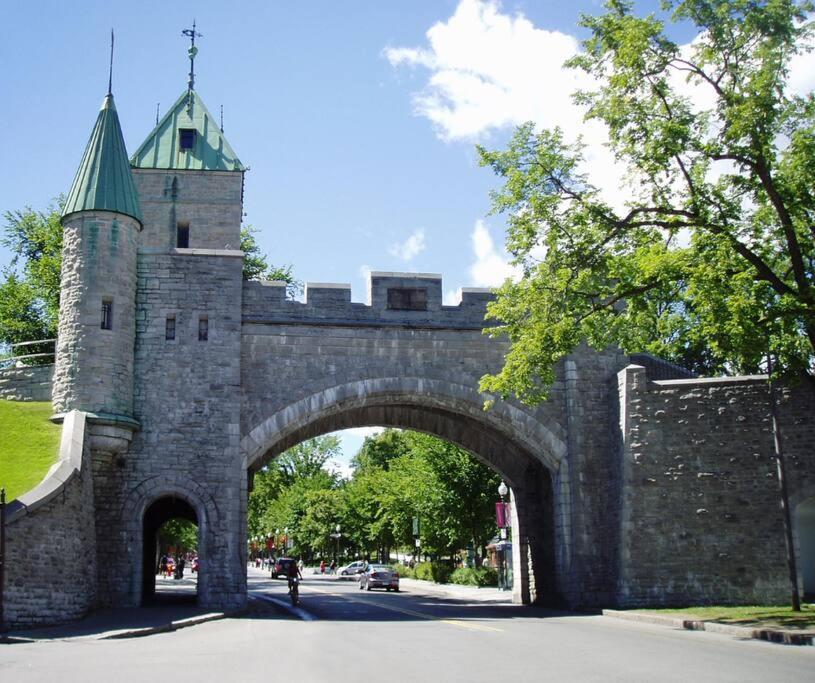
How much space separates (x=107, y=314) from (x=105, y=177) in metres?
3.40

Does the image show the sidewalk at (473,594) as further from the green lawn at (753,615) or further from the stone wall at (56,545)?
the stone wall at (56,545)

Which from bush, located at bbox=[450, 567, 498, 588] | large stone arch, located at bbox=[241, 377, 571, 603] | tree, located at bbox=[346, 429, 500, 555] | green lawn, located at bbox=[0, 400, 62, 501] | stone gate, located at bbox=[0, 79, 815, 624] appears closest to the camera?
green lawn, located at bbox=[0, 400, 62, 501]

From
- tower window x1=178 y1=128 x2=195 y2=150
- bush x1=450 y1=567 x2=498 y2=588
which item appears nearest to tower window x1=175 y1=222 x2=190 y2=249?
tower window x1=178 y1=128 x2=195 y2=150

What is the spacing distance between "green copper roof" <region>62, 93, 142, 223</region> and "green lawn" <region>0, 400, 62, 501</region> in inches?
187

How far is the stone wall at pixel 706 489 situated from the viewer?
20219 millimetres

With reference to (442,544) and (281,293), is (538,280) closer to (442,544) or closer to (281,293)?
(281,293)

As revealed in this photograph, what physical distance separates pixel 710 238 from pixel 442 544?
3234cm

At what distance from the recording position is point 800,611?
54.2 feet

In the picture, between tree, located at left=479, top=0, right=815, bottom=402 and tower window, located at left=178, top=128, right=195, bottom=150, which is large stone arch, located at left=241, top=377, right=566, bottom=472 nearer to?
tree, located at left=479, top=0, right=815, bottom=402

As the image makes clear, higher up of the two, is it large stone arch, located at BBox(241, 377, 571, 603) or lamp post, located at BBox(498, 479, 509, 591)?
large stone arch, located at BBox(241, 377, 571, 603)

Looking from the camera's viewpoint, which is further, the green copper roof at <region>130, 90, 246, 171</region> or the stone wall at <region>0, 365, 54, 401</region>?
the green copper roof at <region>130, 90, 246, 171</region>

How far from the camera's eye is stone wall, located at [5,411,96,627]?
15.1 metres

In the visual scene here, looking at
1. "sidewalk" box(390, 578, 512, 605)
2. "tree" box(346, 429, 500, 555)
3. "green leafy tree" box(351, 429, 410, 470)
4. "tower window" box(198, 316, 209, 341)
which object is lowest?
"sidewalk" box(390, 578, 512, 605)

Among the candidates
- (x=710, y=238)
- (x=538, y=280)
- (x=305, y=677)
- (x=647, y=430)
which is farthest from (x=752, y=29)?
(x=305, y=677)
